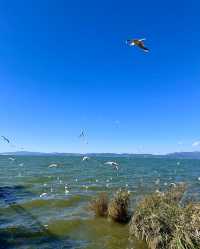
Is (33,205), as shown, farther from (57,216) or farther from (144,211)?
(144,211)

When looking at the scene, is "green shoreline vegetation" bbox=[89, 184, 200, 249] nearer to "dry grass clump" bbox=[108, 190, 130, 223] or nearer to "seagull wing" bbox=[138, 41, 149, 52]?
"dry grass clump" bbox=[108, 190, 130, 223]

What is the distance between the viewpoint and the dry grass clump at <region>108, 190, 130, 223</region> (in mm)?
20969

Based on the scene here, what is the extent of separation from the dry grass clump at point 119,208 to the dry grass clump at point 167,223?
2.81 m

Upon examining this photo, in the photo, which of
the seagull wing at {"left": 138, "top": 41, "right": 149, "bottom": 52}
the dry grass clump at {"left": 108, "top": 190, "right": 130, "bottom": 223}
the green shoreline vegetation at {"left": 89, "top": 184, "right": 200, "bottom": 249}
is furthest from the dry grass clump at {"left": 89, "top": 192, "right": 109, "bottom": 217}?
the seagull wing at {"left": 138, "top": 41, "right": 149, "bottom": 52}

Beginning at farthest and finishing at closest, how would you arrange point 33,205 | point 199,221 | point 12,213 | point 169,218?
point 33,205 < point 12,213 < point 169,218 < point 199,221

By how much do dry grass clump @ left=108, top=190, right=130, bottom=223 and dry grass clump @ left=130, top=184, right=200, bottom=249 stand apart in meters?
Result: 2.81

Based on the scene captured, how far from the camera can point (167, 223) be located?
15.2m

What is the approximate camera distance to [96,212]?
22.6 m

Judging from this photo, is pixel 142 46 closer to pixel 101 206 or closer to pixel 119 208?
pixel 119 208

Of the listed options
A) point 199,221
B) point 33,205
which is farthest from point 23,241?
point 33,205

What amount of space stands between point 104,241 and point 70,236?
188cm

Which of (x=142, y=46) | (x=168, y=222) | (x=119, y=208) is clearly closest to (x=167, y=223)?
(x=168, y=222)

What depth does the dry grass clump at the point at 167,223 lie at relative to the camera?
13.8 metres

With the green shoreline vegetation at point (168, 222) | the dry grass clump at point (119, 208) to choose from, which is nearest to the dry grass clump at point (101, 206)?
the dry grass clump at point (119, 208)
